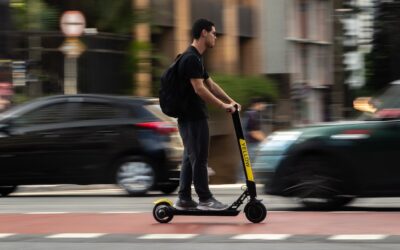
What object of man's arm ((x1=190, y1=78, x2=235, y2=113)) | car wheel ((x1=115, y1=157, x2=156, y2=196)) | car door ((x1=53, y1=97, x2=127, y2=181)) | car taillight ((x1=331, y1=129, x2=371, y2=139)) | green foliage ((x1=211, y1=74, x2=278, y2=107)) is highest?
man's arm ((x1=190, y1=78, x2=235, y2=113))

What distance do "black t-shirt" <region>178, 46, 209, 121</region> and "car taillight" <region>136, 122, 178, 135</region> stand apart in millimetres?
5682

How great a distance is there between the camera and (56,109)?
49.6ft

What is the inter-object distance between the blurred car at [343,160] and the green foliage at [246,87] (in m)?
19.3

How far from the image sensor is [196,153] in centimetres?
922

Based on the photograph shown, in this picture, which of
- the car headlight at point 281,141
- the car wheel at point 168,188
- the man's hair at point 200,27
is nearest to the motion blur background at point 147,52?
the car wheel at point 168,188

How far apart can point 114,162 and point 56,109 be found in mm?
1206

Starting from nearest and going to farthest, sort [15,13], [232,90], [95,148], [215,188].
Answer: [95,148], [215,188], [15,13], [232,90]

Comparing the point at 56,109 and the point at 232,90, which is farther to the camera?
the point at 232,90

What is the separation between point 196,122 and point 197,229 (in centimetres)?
99

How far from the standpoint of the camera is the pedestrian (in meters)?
9.13

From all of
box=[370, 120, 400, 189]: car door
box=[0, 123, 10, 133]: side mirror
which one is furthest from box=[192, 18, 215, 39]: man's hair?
box=[0, 123, 10, 133]: side mirror

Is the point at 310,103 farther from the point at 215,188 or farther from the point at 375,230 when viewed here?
the point at 375,230

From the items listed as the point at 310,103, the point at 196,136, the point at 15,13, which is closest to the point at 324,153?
the point at 196,136

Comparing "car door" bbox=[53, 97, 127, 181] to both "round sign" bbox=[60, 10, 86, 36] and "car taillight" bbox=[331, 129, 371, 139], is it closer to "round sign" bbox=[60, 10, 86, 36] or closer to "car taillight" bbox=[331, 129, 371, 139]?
"car taillight" bbox=[331, 129, 371, 139]
